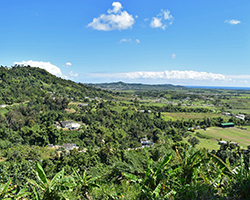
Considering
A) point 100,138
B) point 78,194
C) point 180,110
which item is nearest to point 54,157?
point 100,138

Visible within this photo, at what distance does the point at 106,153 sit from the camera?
30812 millimetres

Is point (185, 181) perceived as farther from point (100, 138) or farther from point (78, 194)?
point (100, 138)

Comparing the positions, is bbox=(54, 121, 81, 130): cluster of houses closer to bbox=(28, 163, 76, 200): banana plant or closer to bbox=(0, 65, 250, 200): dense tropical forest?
bbox=(0, 65, 250, 200): dense tropical forest

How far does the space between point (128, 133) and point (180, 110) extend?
178 ft

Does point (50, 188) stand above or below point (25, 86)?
below

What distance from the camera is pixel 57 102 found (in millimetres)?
71875

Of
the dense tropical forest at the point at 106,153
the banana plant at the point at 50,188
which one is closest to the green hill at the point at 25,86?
the dense tropical forest at the point at 106,153

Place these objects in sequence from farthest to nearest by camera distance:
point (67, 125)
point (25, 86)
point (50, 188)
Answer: point (25, 86) → point (67, 125) → point (50, 188)

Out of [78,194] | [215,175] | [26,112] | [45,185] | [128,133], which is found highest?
[215,175]

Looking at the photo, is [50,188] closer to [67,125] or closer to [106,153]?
[106,153]

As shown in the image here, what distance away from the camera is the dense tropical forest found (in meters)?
4.04

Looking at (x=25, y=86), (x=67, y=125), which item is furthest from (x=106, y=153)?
(x=25, y=86)

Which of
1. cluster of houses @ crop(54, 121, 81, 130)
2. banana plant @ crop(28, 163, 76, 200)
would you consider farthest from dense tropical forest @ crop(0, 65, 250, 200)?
cluster of houses @ crop(54, 121, 81, 130)

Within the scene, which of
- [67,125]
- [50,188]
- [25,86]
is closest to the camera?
[50,188]
